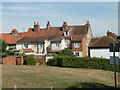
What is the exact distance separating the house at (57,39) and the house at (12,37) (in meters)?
3.05

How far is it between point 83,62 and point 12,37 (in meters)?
36.4

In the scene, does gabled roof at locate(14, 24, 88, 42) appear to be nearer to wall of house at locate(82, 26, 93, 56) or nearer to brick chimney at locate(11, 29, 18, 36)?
wall of house at locate(82, 26, 93, 56)

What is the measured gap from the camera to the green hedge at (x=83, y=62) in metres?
28.7

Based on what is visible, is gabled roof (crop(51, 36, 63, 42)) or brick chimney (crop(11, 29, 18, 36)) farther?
brick chimney (crop(11, 29, 18, 36))

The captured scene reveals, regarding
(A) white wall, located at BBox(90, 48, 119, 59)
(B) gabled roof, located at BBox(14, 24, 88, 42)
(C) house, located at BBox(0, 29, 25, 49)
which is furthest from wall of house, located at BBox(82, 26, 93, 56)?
(C) house, located at BBox(0, 29, 25, 49)

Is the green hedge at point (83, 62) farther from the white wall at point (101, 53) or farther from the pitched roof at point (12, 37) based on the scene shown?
the pitched roof at point (12, 37)

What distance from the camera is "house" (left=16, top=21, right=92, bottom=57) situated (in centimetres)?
4831

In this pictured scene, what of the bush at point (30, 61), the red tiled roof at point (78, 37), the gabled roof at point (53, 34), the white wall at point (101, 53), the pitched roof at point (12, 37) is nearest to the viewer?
the bush at point (30, 61)

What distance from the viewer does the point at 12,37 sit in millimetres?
60969

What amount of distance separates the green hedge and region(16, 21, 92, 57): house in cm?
1724

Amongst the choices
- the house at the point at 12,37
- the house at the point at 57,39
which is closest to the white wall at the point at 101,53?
the house at the point at 57,39

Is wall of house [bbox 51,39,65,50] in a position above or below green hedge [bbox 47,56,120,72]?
above

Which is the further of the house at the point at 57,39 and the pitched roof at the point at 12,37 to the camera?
the pitched roof at the point at 12,37

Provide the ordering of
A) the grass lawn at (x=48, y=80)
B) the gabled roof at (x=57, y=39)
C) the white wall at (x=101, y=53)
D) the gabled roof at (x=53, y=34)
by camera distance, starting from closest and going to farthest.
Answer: the grass lawn at (x=48, y=80)
the white wall at (x=101, y=53)
the gabled roof at (x=57, y=39)
the gabled roof at (x=53, y=34)
